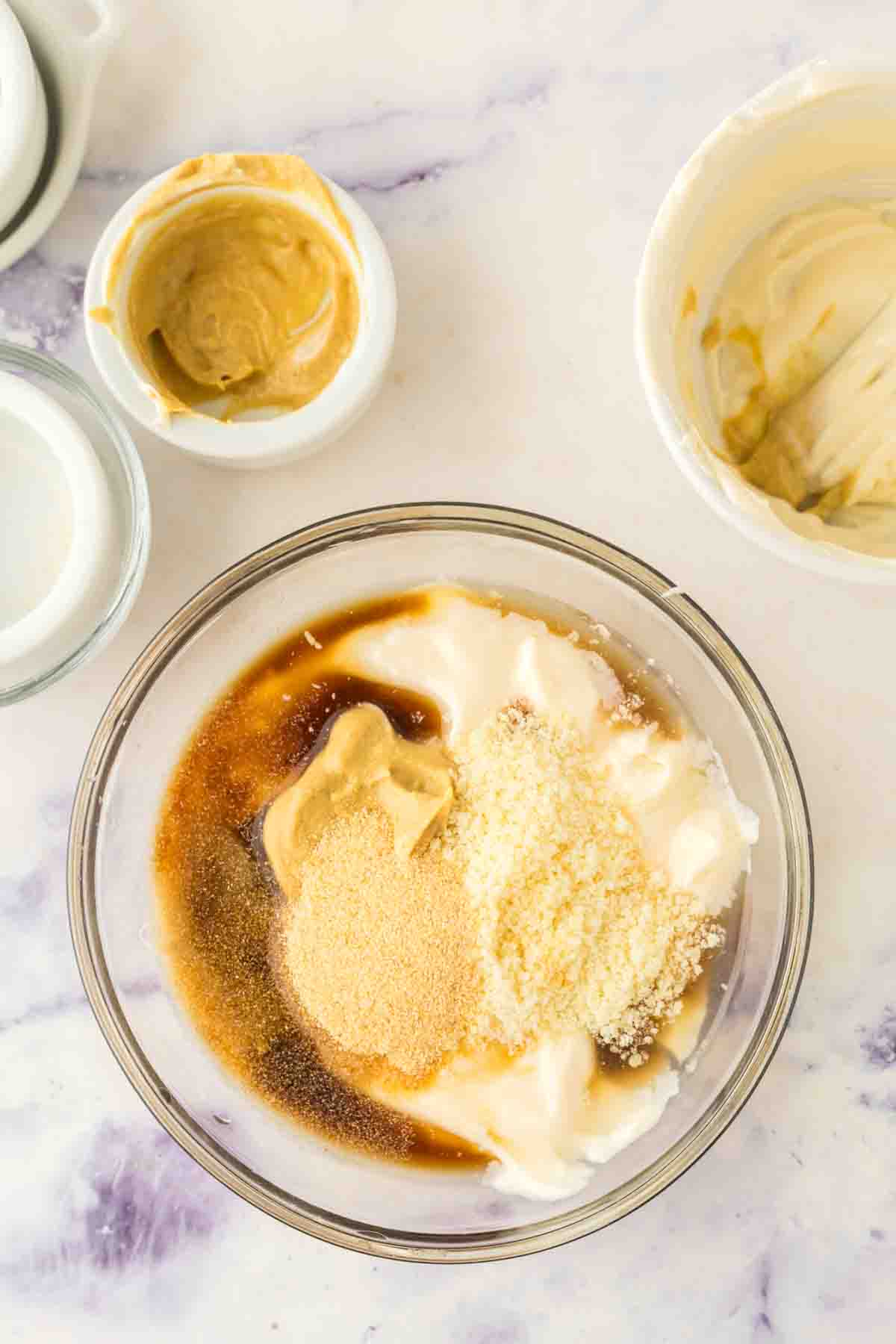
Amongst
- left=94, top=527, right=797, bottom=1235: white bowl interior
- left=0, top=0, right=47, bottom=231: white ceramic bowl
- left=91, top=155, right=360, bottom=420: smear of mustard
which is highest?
left=0, top=0, right=47, bottom=231: white ceramic bowl

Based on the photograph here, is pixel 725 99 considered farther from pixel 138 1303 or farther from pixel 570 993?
pixel 138 1303

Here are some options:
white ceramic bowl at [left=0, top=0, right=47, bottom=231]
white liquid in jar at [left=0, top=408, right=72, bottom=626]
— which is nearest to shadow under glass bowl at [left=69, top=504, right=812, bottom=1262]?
white liquid in jar at [left=0, top=408, right=72, bottom=626]

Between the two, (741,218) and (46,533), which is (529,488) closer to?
(741,218)

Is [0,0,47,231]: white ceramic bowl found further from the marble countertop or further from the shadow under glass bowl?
the shadow under glass bowl

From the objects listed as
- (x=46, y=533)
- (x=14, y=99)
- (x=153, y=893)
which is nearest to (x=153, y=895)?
(x=153, y=893)

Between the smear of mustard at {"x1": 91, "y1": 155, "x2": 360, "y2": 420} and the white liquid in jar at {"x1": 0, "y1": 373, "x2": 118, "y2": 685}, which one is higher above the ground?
the smear of mustard at {"x1": 91, "y1": 155, "x2": 360, "y2": 420}

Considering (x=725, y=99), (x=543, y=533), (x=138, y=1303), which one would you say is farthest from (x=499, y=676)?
(x=138, y=1303)
